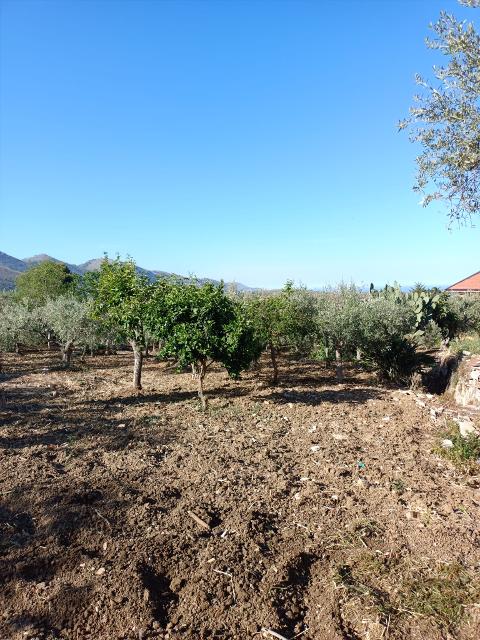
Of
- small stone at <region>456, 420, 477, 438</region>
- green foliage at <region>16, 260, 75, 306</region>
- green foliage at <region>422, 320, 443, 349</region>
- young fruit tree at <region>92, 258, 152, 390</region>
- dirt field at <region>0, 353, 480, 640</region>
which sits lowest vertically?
dirt field at <region>0, 353, 480, 640</region>

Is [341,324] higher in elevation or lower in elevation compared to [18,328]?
lower

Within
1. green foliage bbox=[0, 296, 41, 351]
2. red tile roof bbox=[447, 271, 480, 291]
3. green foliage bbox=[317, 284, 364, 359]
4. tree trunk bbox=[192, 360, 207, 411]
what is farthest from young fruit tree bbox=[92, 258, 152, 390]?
red tile roof bbox=[447, 271, 480, 291]

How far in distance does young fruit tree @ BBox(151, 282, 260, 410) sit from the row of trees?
0.02m

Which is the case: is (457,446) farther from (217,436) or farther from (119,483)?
(119,483)

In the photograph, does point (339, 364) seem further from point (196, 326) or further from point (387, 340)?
point (196, 326)

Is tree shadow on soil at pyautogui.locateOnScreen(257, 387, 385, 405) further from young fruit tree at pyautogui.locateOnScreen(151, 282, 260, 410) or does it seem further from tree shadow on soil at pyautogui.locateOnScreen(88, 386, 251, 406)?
young fruit tree at pyautogui.locateOnScreen(151, 282, 260, 410)

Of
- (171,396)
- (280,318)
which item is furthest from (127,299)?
(280,318)

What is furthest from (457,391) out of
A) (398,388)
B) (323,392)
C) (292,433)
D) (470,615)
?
(470,615)

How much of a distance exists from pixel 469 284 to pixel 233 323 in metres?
41.2

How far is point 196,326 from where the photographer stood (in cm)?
859

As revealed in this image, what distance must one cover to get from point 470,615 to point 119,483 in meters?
4.14

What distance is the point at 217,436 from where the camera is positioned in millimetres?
7141

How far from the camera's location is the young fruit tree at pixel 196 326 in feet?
27.9

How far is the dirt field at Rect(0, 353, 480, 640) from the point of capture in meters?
3.13
